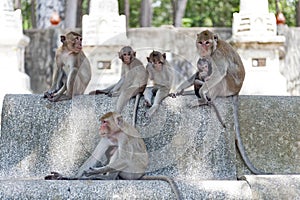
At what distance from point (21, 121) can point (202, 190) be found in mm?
2571

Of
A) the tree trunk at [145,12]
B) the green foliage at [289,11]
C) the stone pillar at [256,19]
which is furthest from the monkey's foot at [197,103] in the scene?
the green foliage at [289,11]

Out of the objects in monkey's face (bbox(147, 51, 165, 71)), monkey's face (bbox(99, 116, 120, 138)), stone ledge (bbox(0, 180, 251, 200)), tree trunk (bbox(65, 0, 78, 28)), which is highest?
tree trunk (bbox(65, 0, 78, 28))

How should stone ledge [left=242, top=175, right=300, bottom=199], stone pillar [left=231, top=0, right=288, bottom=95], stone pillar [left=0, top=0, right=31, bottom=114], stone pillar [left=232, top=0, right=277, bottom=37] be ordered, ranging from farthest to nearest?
stone pillar [left=232, top=0, right=277, bottom=37], stone pillar [left=231, top=0, right=288, bottom=95], stone pillar [left=0, top=0, right=31, bottom=114], stone ledge [left=242, top=175, right=300, bottom=199]

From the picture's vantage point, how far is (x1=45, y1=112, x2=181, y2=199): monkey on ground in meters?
6.82

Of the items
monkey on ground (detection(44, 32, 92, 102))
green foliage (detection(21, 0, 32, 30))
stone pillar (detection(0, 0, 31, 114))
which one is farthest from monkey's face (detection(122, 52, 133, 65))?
green foliage (detection(21, 0, 32, 30))

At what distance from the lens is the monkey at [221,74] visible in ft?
26.0

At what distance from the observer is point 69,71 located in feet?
27.1

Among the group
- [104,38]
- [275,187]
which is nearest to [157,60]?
[275,187]

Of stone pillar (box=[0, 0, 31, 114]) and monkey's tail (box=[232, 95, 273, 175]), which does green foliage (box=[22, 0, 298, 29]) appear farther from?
monkey's tail (box=[232, 95, 273, 175])

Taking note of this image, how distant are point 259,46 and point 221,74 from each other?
559 centimetres

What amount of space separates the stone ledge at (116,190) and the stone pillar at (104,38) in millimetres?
6739

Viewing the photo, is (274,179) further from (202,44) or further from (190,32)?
(190,32)

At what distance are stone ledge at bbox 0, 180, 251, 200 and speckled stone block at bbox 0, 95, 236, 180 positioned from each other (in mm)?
1137

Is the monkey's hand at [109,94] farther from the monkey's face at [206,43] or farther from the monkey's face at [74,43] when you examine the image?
the monkey's face at [206,43]
